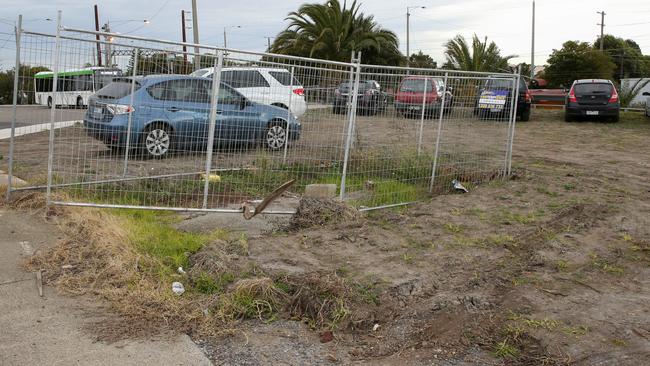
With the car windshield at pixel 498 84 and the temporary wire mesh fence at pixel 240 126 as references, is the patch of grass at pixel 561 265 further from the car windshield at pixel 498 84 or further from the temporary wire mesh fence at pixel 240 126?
the car windshield at pixel 498 84

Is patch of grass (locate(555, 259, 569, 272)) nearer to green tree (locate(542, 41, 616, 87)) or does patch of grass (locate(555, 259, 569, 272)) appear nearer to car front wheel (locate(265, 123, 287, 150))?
car front wheel (locate(265, 123, 287, 150))

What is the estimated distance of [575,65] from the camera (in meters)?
41.2

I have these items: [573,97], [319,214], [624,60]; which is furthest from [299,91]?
[624,60]

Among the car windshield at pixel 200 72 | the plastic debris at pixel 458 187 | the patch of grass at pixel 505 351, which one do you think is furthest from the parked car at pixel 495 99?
the patch of grass at pixel 505 351

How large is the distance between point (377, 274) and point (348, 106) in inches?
118

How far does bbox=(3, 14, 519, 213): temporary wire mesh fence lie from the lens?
273 inches

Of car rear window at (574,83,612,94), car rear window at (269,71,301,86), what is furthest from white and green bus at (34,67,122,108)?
car rear window at (574,83,612,94)

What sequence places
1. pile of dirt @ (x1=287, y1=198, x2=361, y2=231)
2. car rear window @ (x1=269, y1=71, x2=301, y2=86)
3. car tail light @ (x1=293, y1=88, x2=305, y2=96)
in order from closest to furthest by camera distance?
pile of dirt @ (x1=287, y1=198, x2=361, y2=231) → car tail light @ (x1=293, y1=88, x2=305, y2=96) → car rear window @ (x1=269, y1=71, x2=301, y2=86)

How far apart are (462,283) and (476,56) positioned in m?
33.1

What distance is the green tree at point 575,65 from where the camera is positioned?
40781 millimetres

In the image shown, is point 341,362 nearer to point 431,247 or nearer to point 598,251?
point 431,247

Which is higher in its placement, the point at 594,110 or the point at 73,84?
the point at 594,110

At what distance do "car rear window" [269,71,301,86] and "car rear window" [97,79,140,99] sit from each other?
5.98 feet

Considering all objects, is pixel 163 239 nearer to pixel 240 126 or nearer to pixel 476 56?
pixel 240 126
